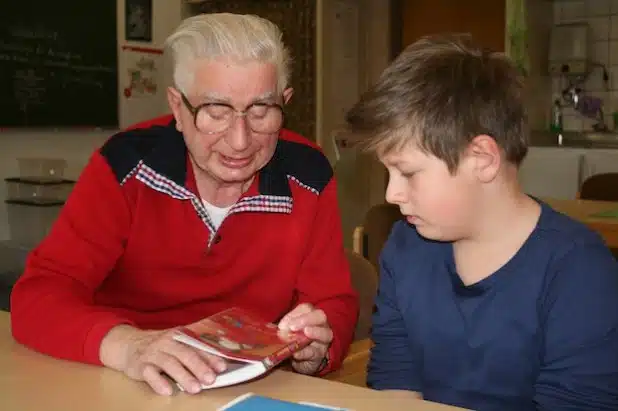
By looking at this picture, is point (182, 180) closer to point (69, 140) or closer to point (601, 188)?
point (601, 188)

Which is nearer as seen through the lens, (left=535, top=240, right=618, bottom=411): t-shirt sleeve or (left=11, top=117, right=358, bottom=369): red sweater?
(left=535, top=240, right=618, bottom=411): t-shirt sleeve

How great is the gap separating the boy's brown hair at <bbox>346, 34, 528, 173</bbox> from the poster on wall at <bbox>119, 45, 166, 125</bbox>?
3.24m

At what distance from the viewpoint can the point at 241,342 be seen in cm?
102

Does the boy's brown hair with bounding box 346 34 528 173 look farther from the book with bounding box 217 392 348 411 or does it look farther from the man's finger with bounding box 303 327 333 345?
the book with bounding box 217 392 348 411

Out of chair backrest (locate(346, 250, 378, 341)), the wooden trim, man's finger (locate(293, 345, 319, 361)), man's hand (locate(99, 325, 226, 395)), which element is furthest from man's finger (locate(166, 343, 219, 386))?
the wooden trim

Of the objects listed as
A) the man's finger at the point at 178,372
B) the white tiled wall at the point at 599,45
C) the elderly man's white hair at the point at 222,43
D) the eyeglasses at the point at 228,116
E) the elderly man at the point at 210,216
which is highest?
the white tiled wall at the point at 599,45

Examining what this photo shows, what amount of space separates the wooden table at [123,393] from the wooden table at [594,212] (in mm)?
1353

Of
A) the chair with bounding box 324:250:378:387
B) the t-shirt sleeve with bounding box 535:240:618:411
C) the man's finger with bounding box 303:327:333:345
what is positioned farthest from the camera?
the chair with bounding box 324:250:378:387

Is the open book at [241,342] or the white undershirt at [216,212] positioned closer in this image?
the open book at [241,342]

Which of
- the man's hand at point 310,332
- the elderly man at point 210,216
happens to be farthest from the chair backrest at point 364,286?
the man's hand at point 310,332

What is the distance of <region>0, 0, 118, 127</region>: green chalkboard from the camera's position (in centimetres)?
356

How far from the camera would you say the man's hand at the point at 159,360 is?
954 mm

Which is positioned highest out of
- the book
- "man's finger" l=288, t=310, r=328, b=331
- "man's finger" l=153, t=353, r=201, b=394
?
"man's finger" l=288, t=310, r=328, b=331

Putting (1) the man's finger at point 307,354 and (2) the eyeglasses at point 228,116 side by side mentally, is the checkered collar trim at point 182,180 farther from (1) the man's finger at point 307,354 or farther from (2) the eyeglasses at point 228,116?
(1) the man's finger at point 307,354
